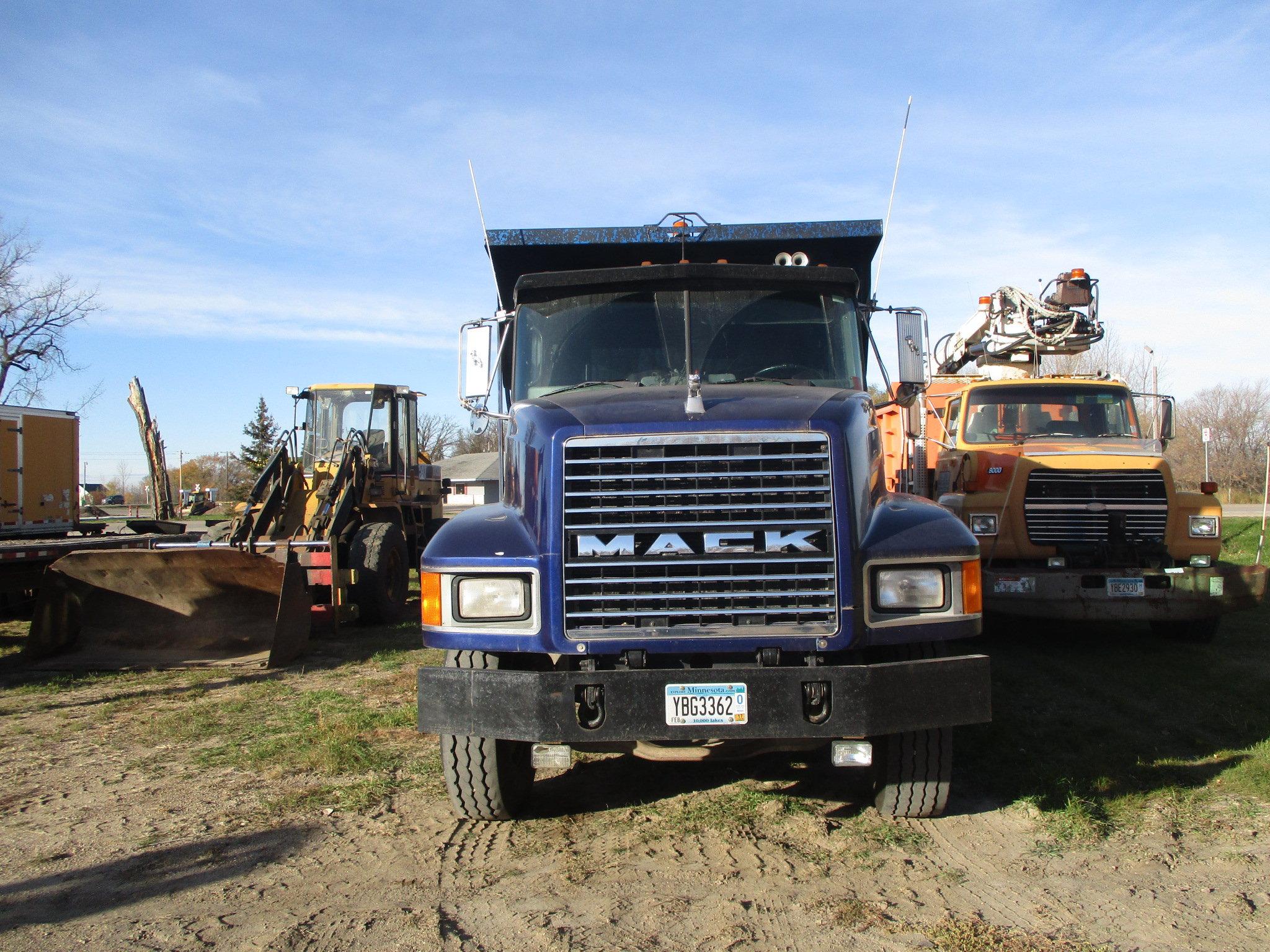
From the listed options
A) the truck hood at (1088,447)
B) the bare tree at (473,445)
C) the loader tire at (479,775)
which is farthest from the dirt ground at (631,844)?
the bare tree at (473,445)

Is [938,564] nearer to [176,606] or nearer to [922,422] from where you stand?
[922,422]

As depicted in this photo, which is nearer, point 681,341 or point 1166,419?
point 681,341

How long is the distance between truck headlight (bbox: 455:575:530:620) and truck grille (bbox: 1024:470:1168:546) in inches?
218

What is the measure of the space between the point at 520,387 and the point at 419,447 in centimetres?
903

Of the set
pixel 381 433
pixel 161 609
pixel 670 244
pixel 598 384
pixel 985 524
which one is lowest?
pixel 161 609

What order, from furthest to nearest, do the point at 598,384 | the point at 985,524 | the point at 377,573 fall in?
the point at 377,573, the point at 985,524, the point at 598,384

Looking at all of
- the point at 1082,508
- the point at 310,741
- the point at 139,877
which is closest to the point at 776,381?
the point at 310,741

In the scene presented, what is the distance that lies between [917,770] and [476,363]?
3.08 metres

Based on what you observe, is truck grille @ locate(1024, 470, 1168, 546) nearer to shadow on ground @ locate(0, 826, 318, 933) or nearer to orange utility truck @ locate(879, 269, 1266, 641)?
orange utility truck @ locate(879, 269, 1266, 641)

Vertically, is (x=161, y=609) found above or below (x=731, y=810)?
above

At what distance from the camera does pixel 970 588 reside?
3875 millimetres

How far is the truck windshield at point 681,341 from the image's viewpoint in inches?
189

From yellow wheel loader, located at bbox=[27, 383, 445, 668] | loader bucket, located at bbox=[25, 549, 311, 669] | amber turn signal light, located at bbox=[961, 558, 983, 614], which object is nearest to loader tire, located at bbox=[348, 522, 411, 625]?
yellow wheel loader, located at bbox=[27, 383, 445, 668]

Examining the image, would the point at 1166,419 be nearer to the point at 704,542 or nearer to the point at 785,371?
the point at 785,371
